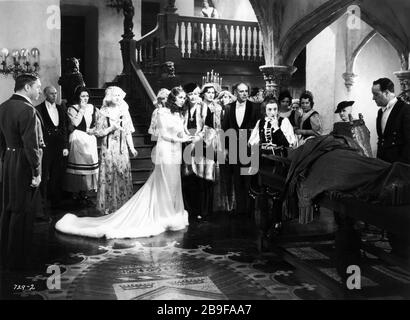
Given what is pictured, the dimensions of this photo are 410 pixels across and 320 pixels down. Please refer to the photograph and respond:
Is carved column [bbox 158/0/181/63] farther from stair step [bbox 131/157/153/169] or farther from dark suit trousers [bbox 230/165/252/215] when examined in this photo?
dark suit trousers [bbox 230/165/252/215]

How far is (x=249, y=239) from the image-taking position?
21.1ft

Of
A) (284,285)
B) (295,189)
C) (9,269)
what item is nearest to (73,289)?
(9,269)

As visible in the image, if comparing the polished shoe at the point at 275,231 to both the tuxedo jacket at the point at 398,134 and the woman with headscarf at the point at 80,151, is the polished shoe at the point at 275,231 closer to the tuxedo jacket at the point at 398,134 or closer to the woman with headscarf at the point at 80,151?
the tuxedo jacket at the point at 398,134

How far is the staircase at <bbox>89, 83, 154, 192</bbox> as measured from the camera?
9719 mm

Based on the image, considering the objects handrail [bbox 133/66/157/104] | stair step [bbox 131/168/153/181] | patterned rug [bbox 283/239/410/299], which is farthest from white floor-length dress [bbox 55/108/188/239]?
handrail [bbox 133/66/157/104]

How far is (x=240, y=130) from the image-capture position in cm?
766

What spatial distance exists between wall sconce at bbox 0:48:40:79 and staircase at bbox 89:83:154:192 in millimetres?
2309

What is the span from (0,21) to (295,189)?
5.48 m

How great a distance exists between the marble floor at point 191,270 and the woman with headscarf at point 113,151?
43.5 inches

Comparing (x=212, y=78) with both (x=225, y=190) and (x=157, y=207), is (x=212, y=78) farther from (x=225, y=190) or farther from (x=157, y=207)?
(x=157, y=207)

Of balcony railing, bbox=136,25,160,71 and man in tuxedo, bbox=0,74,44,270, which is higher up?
balcony railing, bbox=136,25,160,71

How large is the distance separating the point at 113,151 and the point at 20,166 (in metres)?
2.60

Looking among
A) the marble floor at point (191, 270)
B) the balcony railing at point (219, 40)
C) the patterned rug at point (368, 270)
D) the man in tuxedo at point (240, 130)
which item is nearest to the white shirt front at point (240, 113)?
the man in tuxedo at point (240, 130)

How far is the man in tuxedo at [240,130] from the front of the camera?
25.1ft
